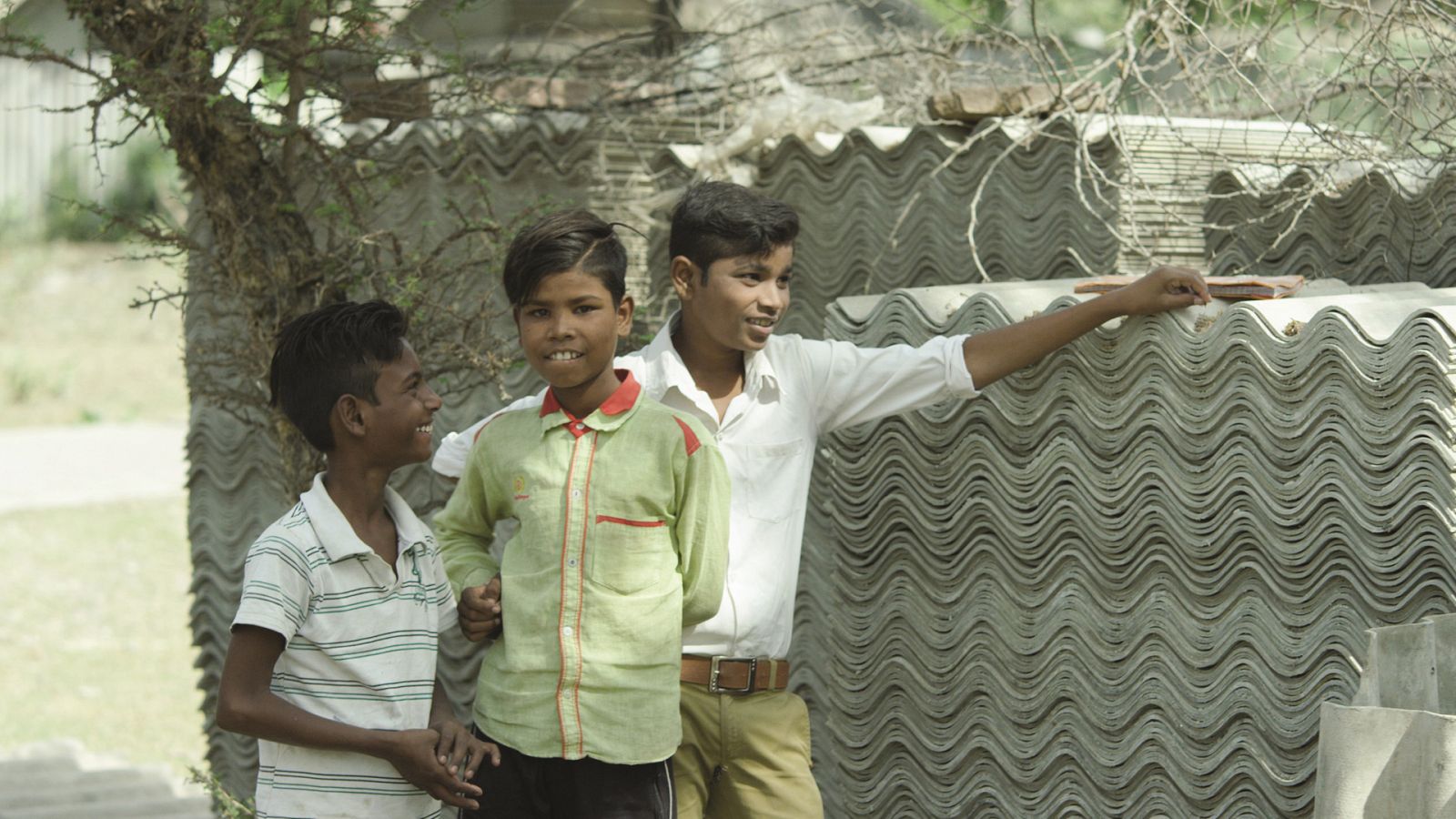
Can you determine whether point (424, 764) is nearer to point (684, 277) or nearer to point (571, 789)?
point (571, 789)

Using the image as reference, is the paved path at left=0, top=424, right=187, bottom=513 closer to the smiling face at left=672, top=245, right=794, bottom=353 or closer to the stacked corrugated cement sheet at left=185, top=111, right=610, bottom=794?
the stacked corrugated cement sheet at left=185, top=111, right=610, bottom=794

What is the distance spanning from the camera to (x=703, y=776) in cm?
307

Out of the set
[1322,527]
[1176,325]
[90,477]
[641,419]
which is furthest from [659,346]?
[90,477]

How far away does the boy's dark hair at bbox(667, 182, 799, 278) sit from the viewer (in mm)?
3105

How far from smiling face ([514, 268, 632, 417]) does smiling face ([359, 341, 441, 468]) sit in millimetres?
210

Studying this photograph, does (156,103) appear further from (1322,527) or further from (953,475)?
(1322,527)

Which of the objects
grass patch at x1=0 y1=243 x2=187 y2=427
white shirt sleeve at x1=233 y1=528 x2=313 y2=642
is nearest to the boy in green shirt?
white shirt sleeve at x1=233 y1=528 x2=313 y2=642

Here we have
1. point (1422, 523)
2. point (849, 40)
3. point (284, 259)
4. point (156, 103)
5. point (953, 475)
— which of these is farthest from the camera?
point (849, 40)

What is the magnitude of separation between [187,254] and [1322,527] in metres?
3.34

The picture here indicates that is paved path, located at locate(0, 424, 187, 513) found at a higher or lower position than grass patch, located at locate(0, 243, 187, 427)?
lower

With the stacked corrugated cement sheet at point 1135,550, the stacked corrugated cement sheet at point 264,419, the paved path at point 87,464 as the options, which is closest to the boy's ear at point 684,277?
the stacked corrugated cement sheet at point 1135,550

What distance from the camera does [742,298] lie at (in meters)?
3.10

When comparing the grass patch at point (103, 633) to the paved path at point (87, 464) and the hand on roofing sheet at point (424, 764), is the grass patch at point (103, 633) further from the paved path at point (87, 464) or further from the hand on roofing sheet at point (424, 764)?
the hand on roofing sheet at point (424, 764)

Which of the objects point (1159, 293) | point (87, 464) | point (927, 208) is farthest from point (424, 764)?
point (87, 464)
